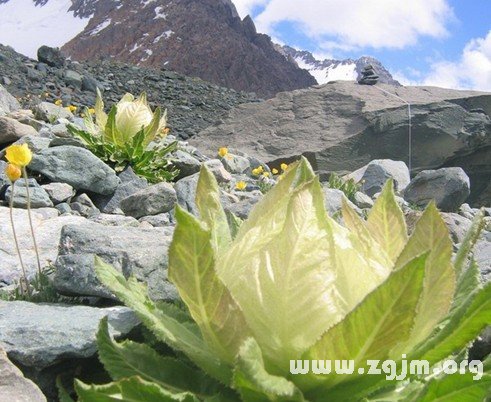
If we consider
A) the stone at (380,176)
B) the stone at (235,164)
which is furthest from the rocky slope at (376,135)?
the stone at (235,164)

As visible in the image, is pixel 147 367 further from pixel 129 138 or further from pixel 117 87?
pixel 117 87

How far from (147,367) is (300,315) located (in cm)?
39

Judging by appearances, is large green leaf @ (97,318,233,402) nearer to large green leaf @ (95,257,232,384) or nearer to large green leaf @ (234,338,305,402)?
large green leaf @ (95,257,232,384)

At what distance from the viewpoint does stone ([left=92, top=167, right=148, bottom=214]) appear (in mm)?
4961

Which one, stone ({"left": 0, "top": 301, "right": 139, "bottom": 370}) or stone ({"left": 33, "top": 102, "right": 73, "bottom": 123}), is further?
stone ({"left": 33, "top": 102, "right": 73, "bottom": 123})

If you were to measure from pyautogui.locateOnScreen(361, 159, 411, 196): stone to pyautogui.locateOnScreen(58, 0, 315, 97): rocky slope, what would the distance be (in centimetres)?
5852

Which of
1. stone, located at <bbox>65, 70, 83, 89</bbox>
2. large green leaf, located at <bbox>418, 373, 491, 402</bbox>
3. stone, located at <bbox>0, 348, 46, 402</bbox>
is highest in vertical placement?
stone, located at <bbox>65, 70, 83, 89</bbox>

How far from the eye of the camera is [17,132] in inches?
252

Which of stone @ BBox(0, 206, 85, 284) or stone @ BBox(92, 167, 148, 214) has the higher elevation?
stone @ BBox(92, 167, 148, 214)

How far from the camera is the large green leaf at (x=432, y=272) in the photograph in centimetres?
127

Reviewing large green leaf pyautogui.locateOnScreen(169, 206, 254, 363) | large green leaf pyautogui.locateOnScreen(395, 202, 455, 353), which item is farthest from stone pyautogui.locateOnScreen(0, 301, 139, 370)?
large green leaf pyautogui.locateOnScreen(395, 202, 455, 353)

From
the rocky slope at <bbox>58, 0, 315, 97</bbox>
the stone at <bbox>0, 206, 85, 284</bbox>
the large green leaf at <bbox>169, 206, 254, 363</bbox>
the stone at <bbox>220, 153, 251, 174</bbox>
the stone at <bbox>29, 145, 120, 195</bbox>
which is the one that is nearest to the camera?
the large green leaf at <bbox>169, 206, 254, 363</bbox>

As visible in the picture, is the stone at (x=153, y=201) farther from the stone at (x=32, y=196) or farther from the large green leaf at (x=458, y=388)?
the large green leaf at (x=458, y=388)

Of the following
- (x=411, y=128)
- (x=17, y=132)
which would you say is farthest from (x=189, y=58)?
(x=17, y=132)
